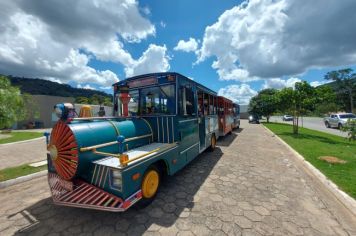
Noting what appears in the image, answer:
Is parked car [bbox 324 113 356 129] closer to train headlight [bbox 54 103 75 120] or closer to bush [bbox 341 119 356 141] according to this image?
bush [bbox 341 119 356 141]

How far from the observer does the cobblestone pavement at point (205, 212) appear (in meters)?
3.18

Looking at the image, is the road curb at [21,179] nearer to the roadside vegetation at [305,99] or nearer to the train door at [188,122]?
the train door at [188,122]

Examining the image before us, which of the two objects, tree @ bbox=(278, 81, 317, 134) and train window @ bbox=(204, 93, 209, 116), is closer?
train window @ bbox=(204, 93, 209, 116)

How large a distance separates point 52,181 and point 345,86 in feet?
297

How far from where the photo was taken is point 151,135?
5.16 m

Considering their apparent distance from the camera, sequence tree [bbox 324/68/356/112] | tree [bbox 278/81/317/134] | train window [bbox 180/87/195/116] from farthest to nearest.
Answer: tree [bbox 324/68/356/112]
tree [bbox 278/81/317/134]
train window [bbox 180/87/195/116]

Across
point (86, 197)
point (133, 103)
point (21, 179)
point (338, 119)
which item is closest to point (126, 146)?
point (86, 197)

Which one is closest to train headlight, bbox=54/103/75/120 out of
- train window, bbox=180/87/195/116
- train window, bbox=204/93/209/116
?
train window, bbox=180/87/195/116

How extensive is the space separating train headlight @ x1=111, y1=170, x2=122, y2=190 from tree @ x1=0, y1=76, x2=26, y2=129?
4669 mm

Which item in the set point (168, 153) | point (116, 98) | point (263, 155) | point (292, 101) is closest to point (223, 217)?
point (168, 153)

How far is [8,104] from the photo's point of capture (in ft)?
17.7

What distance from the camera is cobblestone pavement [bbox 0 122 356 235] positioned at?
318 cm

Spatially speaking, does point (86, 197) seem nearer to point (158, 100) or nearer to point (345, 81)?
point (158, 100)

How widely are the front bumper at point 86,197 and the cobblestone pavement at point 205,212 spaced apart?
0.47m
